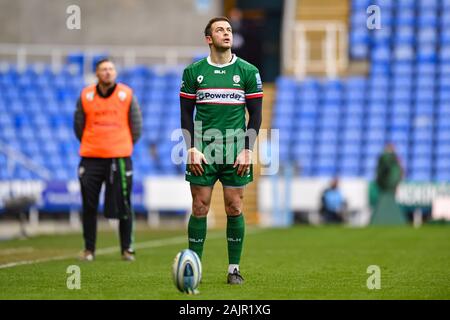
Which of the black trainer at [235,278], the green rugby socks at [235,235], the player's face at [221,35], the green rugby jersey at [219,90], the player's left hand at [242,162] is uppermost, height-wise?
the player's face at [221,35]

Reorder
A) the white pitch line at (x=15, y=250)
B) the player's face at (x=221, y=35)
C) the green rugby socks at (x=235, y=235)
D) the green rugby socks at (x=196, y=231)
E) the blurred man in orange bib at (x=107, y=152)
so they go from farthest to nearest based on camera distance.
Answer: the white pitch line at (x=15, y=250) < the blurred man in orange bib at (x=107, y=152) < the green rugby socks at (x=235, y=235) < the green rugby socks at (x=196, y=231) < the player's face at (x=221, y=35)

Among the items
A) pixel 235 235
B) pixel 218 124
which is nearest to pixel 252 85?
pixel 218 124

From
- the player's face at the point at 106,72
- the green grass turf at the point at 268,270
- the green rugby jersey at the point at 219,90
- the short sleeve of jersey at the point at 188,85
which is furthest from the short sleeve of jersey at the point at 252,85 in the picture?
the player's face at the point at 106,72

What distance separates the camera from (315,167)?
28219 mm

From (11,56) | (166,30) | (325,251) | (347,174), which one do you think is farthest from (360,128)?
(325,251)

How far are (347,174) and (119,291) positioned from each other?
64.0 feet

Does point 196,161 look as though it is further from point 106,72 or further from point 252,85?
point 106,72

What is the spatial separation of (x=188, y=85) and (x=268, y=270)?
97.3 inches

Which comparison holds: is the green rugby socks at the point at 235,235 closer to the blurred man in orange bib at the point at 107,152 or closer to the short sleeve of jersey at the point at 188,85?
the short sleeve of jersey at the point at 188,85

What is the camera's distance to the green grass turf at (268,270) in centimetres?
870

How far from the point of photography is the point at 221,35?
9312 mm

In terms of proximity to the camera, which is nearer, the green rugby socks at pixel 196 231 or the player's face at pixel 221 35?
the player's face at pixel 221 35
